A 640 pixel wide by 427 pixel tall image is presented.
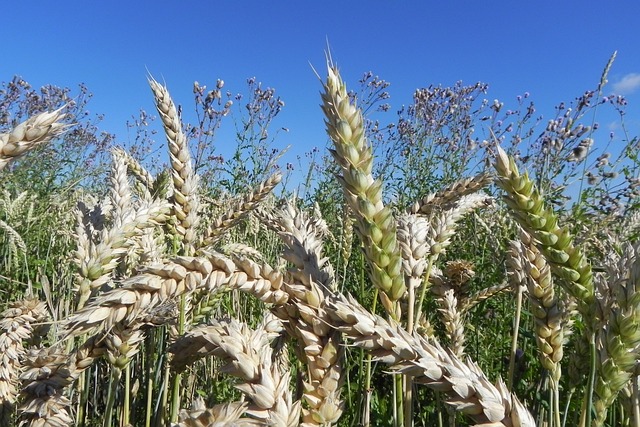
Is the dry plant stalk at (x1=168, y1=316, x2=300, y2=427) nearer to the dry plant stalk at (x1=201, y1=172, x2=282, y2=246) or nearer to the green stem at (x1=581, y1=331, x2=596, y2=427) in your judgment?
the green stem at (x1=581, y1=331, x2=596, y2=427)

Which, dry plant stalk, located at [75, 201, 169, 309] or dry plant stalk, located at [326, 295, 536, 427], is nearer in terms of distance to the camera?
dry plant stalk, located at [326, 295, 536, 427]

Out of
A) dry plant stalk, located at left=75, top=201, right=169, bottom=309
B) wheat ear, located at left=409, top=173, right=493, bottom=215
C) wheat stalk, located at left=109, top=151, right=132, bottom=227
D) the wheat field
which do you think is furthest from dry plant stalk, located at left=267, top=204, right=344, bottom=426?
wheat ear, located at left=409, top=173, right=493, bottom=215

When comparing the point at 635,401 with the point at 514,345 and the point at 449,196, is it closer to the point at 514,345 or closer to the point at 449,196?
the point at 514,345

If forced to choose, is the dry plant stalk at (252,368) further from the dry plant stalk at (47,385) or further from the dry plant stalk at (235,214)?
the dry plant stalk at (235,214)

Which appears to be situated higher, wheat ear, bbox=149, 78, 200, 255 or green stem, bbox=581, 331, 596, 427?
wheat ear, bbox=149, 78, 200, 255

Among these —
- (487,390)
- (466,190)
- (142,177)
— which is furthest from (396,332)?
(142,177)

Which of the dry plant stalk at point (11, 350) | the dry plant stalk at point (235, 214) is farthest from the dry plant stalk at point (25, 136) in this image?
the dry plant stalk at point (235, 214)

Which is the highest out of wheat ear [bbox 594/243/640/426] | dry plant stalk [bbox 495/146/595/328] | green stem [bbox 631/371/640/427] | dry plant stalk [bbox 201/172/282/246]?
dry plant stalk [bbox 201/172/282/246]

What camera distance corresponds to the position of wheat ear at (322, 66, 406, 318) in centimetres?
105

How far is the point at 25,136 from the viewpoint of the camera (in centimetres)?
88

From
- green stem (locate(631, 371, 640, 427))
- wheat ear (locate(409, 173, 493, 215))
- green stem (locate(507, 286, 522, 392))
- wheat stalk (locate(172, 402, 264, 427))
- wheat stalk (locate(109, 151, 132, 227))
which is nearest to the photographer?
wheat stalk (locate(172, 402, 264, 427))

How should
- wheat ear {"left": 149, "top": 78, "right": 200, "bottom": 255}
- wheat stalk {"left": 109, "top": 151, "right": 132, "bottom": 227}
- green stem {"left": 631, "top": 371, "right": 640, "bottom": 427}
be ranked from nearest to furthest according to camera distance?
green stem {"left": 631, "top": 371, "right": 640, "bottom": 427} → wheat ear {"left": 149, "top": 78, "right": 200, "bottom": 255} → wheat stalk {"left": 109, "top": 151, "right": 132, "bottom": 227}

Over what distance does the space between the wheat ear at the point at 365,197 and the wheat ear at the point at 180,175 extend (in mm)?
862

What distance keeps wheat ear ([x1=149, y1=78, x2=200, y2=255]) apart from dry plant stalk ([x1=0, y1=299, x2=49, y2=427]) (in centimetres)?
56
